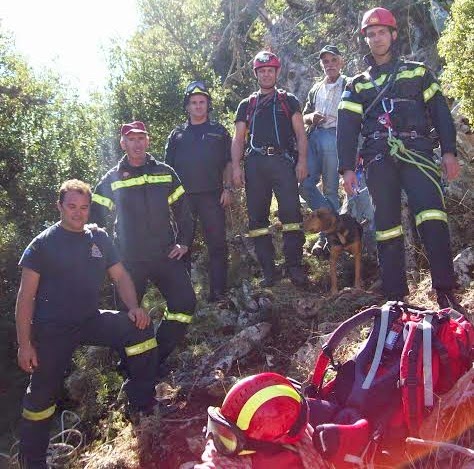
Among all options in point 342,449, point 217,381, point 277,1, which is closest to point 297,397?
point 342,449

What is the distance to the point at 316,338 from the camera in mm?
5359

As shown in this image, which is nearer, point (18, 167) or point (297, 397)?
point (297, 397)

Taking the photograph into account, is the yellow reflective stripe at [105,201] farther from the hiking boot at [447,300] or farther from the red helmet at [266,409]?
the red helmet at [266,409]

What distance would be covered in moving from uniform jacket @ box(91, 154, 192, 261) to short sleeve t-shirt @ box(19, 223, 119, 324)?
2.52 feet

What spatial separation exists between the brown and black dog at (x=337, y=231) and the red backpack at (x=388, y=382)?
307 cm

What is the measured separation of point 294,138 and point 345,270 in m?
1.86

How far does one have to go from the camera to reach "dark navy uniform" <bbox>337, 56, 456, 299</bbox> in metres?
4.47

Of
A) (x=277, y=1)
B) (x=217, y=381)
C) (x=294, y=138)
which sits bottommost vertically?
(x=217, y=381)

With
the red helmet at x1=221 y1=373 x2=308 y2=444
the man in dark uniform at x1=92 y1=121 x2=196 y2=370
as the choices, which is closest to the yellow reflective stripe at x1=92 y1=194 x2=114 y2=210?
the man in dark uniform at x1=92 y1=121 x2=196 y2=370

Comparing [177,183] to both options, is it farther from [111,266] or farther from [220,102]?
[220,102]

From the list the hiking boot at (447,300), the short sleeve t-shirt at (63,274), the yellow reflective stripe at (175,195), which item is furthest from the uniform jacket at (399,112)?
the short sleeve t-shirt at (63,274)

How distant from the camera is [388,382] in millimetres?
3105

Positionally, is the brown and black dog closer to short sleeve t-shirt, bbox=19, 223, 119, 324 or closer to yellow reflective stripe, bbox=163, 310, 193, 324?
yellow reflective stripe, bbox=163, 310, 193, 324

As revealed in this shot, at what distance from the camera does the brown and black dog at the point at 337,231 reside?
6.43 meters
